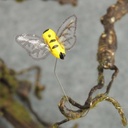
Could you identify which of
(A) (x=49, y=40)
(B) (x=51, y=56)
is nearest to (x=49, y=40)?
(A) (x=49, y=40)

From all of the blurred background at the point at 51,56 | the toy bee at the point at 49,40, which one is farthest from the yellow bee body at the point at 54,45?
the blurred background at the point at 51,56

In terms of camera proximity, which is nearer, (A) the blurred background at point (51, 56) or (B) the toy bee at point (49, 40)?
(B) the toy bee at point (49, 40)

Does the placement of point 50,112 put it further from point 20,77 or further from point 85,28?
point 85,28

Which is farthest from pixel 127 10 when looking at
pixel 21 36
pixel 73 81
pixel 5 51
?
pixel 5 51

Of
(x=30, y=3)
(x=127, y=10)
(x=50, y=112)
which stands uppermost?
(x=127, y=10)

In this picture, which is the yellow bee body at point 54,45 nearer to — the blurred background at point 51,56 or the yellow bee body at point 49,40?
the yellow bee body at point 49,40

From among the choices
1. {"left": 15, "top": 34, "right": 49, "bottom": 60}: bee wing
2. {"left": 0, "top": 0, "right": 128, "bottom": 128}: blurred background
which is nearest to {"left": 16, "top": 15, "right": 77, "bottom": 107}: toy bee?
{"left": 15, "top": 34, "right": 49, "bottom": 60}: bee wing

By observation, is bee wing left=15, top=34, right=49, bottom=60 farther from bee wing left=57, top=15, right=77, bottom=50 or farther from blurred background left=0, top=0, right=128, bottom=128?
blurred background left=0, top=0, right=128, bottom=128
